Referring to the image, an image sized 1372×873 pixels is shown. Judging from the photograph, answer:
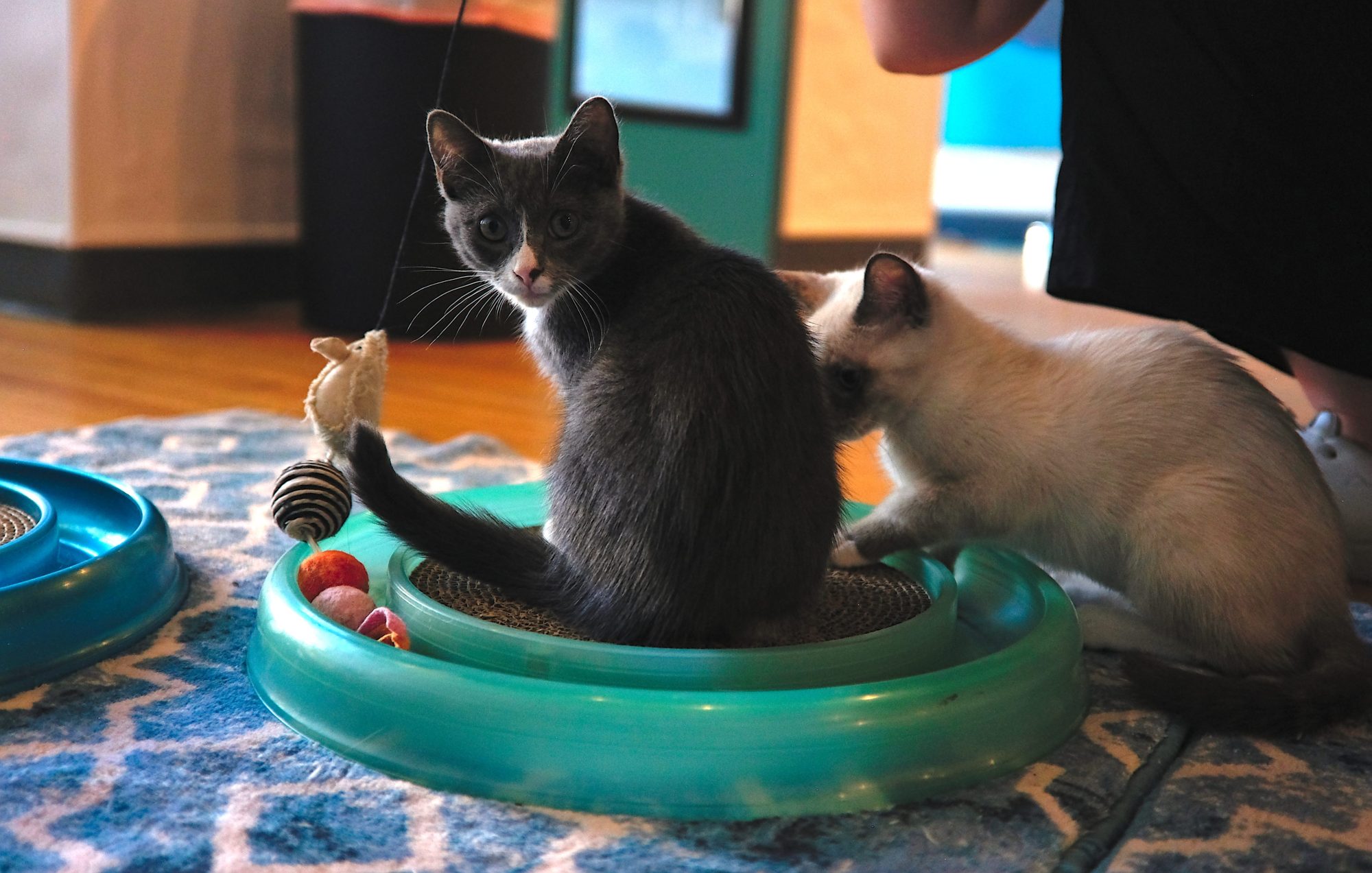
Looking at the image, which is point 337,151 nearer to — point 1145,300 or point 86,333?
point 86,333

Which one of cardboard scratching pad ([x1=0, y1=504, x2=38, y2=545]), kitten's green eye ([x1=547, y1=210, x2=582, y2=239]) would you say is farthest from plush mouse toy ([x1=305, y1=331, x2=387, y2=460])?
cardboard scratching pad ([x1=0, y1=504, x2=38, y2=545])

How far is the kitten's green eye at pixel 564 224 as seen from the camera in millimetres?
1188

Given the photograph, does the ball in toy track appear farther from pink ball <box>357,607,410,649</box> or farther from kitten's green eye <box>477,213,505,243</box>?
kitten's green eye <box>477,213,505,243</box>

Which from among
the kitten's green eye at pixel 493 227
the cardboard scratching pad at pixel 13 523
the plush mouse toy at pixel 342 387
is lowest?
the cardboard scratching pad at pixel 13 523

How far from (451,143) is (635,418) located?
354 mm

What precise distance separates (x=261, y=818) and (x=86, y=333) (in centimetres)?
253

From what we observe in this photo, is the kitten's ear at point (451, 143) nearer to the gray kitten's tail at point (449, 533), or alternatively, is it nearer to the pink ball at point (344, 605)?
the gray kitten's tail at point (449, 533)

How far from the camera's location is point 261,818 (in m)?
0.96

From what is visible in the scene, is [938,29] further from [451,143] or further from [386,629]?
[386,629]

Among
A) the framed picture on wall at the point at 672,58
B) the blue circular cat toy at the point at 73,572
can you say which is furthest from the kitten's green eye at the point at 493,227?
the framed picture on wall at the point at 672,58

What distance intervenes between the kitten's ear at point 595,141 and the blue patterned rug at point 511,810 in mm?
605

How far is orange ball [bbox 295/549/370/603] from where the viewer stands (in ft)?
4.27

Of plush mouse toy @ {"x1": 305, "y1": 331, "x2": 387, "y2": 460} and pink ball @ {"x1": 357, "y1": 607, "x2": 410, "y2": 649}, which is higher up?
plush mouse toy @ {"x1": 305, "y1": 331, "x2": 387, "y2": 460}

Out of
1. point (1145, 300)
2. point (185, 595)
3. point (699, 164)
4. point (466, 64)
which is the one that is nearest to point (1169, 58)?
point (1145, 300)
